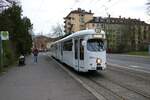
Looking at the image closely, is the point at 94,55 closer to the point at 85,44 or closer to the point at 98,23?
the point at 85,44

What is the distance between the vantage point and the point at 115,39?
5157 inches

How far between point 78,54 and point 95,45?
157 cm

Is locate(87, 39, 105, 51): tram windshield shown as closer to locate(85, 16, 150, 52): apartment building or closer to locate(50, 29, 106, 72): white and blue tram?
locate(50, 29, 106, 72): white and blue tram

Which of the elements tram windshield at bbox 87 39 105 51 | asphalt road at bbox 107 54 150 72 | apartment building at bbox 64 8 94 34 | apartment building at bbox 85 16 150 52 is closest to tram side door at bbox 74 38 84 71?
tram windshield at bbox 87 39 105 51

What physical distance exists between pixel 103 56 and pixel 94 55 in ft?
1.88

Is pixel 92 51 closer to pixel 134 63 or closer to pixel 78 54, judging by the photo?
pixel 78 54

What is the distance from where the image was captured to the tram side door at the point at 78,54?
69.3 feet

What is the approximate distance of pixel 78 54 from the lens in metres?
21.8

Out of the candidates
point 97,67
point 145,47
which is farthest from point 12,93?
point 145,47

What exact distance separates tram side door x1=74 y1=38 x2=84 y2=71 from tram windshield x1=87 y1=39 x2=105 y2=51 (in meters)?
0.61

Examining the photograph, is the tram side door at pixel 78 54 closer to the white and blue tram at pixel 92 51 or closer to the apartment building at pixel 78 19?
the white and blue tram at pixel 92 51

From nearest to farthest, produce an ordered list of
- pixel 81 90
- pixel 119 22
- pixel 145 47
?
pixel 81 90 < pixel 145 47 < pixel 119 22

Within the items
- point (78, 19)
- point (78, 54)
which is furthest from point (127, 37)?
point (78, 54)

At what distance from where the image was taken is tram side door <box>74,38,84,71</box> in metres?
21.1
